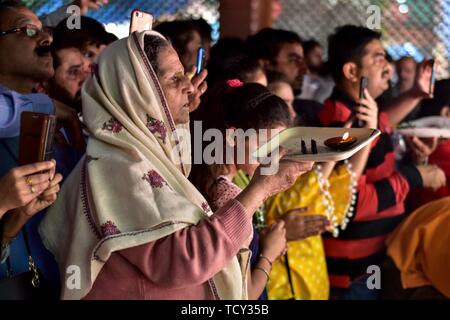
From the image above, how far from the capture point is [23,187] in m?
1.39

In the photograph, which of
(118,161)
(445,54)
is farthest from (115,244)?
(445,54)

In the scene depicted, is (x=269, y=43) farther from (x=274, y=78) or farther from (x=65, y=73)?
(x=65, y=73)

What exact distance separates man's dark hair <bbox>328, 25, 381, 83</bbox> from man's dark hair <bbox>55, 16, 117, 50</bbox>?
921 millimetres

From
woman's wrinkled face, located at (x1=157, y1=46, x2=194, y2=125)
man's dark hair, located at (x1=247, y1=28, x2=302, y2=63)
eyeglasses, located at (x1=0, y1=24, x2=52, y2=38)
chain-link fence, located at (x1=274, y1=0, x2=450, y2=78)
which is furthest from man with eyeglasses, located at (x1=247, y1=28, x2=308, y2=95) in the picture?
woman's wrinkled face, located at (x1=157, y1=46, x2=194, y2=125)

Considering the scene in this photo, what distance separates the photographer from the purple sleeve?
134 centimetres

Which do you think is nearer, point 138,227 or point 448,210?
point 138,227

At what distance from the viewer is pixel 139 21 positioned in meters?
1.68

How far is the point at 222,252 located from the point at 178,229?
10cm

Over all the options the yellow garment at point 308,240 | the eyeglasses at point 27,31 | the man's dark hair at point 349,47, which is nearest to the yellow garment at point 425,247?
the yellow garment at point 308,240

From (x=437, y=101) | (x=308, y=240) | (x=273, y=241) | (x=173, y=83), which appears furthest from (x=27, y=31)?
(x=437, y=101)

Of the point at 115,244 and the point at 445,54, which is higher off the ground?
the point at 445,54

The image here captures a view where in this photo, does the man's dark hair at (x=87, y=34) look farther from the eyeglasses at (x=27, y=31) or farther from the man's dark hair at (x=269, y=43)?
the man's dark hair at (x=269, y=43)
